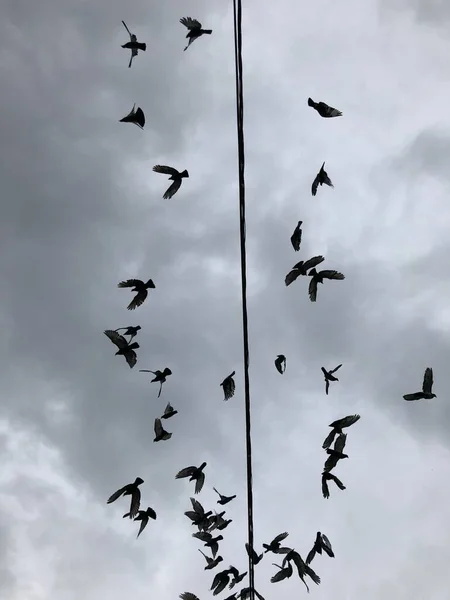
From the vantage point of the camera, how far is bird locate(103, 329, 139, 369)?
15.1 meters

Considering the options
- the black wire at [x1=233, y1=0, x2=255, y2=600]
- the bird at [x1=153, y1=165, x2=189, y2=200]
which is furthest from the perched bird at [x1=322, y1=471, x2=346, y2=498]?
the bird at [x1=153, y1=165, x2=189, y2=200]

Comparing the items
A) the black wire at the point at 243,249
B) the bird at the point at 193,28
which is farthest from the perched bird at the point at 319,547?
the bird at the point at 193,28

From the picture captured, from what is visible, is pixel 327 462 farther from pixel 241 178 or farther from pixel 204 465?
pixel 241 178

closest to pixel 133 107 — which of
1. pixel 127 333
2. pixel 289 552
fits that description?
pixel 127 333

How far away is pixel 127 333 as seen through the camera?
1535 centimetres

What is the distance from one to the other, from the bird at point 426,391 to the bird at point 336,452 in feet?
6.96

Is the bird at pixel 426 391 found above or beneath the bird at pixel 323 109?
beneath

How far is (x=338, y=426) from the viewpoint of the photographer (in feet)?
46.4

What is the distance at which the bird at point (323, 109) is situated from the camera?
12.9m

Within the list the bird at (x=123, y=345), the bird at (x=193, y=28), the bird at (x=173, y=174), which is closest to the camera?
the bird at (x=193, y=28)

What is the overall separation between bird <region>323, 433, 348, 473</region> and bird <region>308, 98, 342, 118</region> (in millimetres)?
6706

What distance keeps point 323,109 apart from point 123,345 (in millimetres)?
6858

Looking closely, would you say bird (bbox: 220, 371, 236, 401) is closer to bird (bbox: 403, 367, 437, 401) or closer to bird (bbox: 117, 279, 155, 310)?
bird (bbox: 117, 279, 155, 310)

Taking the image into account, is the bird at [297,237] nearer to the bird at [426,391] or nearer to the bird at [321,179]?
the bird at [321,179]
